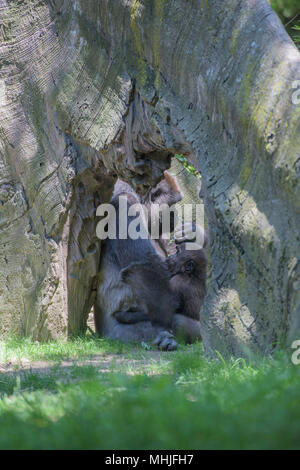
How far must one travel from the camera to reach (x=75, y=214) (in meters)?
6.04

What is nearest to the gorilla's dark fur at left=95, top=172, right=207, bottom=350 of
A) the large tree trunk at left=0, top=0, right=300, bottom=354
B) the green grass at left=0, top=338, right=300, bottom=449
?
the large tree trunk at left=0, top=0, right=300, bottom=354

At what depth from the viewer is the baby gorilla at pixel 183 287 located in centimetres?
612

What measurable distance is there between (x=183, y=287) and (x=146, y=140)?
6.09 ft

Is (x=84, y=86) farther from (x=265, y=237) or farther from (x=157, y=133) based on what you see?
(x=265, y=237)

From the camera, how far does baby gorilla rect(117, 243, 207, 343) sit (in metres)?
6.12

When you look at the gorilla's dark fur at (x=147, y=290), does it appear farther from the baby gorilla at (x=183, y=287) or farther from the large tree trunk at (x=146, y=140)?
the large tree trunk at (x=146, y=140)

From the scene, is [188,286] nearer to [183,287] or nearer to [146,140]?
[183,287]

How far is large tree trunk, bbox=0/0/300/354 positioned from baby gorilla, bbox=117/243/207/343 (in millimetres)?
412

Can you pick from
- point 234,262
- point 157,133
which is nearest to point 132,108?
point 157,133

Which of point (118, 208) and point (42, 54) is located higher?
point (42, 54)

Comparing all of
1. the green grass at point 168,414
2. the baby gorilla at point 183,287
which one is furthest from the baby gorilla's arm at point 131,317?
the green grass at point 168,414

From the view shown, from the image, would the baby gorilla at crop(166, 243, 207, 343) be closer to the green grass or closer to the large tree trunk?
the large tree trunk

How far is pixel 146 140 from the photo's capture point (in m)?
4.95

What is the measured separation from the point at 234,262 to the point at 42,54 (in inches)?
120
